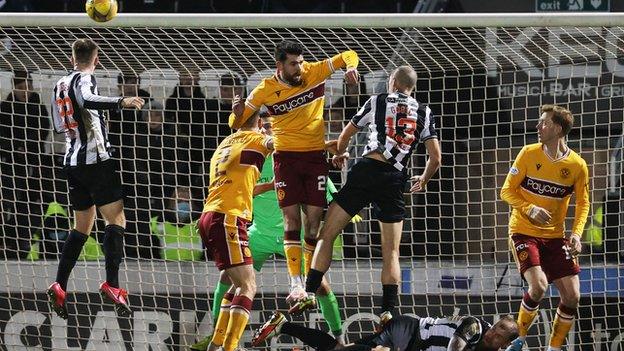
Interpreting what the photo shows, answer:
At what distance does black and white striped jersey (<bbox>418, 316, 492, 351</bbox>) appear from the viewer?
354 inches

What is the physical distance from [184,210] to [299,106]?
2.18m

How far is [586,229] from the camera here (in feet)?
37.2

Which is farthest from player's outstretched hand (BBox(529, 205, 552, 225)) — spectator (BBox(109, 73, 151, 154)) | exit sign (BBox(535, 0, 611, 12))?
exit sign (BBox(535, 0, 611, 12))

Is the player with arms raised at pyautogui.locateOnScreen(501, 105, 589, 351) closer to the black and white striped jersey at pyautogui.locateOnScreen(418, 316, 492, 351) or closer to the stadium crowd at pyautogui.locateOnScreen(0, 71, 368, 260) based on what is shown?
the black and white striped jersey at pyautogui.locateOnScreen(418, 316, 492, 351)

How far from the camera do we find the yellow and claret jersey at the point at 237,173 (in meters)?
9.32

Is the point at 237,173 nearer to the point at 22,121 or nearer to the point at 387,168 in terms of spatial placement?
the point at 387,168

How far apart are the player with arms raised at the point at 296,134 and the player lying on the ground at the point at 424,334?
0.35 meters

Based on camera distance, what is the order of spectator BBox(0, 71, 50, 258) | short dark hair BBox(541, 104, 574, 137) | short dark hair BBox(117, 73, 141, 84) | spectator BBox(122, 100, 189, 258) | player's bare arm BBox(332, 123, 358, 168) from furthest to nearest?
spectator BBox(122, 100, 189, 258) → spectator BBox(0, 71, 50, 258) → short dark hair BBox(117, 73, 141, 84) → short dark hair BBox(541, 104, 574, 137) → player's bare arm BBox(332, 123, 358, 168)

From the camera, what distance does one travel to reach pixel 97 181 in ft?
31.2

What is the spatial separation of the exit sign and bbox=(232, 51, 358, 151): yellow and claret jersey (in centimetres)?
354

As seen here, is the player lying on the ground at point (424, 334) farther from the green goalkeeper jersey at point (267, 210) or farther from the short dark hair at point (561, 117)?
the short dark hair at point (561, 117)

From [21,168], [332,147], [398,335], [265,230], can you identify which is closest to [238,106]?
[332,147]

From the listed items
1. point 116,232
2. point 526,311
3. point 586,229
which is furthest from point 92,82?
point 586,229

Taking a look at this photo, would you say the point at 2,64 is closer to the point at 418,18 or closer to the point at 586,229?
the point at 418,18
